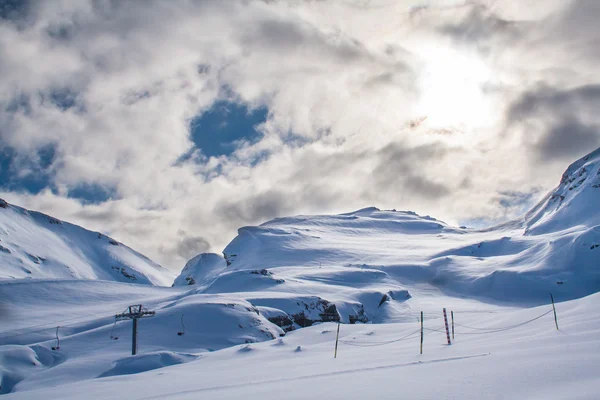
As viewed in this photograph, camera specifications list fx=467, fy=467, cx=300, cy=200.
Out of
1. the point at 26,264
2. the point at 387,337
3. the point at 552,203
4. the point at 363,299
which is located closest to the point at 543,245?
the point at 363,299

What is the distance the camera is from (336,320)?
70375 millimetres

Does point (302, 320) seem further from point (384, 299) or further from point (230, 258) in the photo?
point (230, 258)

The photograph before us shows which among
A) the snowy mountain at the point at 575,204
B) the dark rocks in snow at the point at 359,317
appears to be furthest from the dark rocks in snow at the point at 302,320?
the snowy mountain at the point at 575,204

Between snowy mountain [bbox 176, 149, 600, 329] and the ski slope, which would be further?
snowy mountain [bbox 176, 149, 600, 329]

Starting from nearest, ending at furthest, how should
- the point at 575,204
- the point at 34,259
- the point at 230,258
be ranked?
the point at 230,258, the point at 575,204, the point at 34,259

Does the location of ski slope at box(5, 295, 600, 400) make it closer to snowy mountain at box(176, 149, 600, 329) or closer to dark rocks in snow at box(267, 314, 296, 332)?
dark rocks in snow at box(267, 314, 296, 332)

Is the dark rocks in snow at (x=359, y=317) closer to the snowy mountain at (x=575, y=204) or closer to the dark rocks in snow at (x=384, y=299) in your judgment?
the dark rocks in snow at (x=384, y=299)

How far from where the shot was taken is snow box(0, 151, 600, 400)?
14.5 m

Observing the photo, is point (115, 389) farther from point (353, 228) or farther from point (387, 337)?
point (353, 228)

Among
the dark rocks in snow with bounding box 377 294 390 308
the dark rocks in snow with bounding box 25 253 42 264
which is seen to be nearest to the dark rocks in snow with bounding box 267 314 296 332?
the dark rocks in snow with bounding box 377 294 390 308

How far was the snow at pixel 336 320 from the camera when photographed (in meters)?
14.5

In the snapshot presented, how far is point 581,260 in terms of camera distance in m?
100

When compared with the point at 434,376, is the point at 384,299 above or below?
above

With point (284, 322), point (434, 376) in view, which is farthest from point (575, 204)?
point (434, 376)
